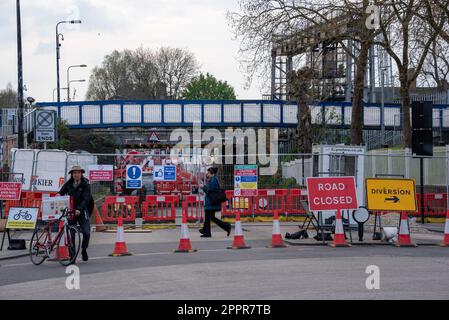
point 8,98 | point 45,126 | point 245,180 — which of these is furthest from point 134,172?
point 8,98

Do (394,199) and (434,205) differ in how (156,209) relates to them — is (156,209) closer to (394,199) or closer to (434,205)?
(434,205)

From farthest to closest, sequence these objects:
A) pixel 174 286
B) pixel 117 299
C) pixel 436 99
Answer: pixel 436 99 → pixel 174 286 → pixel 117 299

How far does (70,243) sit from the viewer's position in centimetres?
1421

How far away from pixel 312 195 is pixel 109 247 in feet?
15.5

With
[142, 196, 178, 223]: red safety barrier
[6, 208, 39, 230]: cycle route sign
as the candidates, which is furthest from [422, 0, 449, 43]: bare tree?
[6, 208, 39, 230]: cycle route sign

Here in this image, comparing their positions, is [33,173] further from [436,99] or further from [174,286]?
[436,99]

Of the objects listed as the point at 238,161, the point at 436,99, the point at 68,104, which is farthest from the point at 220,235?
the point at 436,99

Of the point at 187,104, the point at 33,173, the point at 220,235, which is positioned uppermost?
the point at 187,104

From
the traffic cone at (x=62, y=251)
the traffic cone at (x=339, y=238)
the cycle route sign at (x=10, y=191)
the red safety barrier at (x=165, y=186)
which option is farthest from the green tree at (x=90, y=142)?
the traffic cone at (x=62, y=251)

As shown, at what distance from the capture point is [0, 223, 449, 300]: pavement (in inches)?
418

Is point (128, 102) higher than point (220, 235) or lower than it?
higher

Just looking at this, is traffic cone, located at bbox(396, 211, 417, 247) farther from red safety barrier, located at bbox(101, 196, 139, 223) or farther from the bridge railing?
the bridge railing

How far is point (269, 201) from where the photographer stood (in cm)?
2794

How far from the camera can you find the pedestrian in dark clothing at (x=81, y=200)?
1466cm
